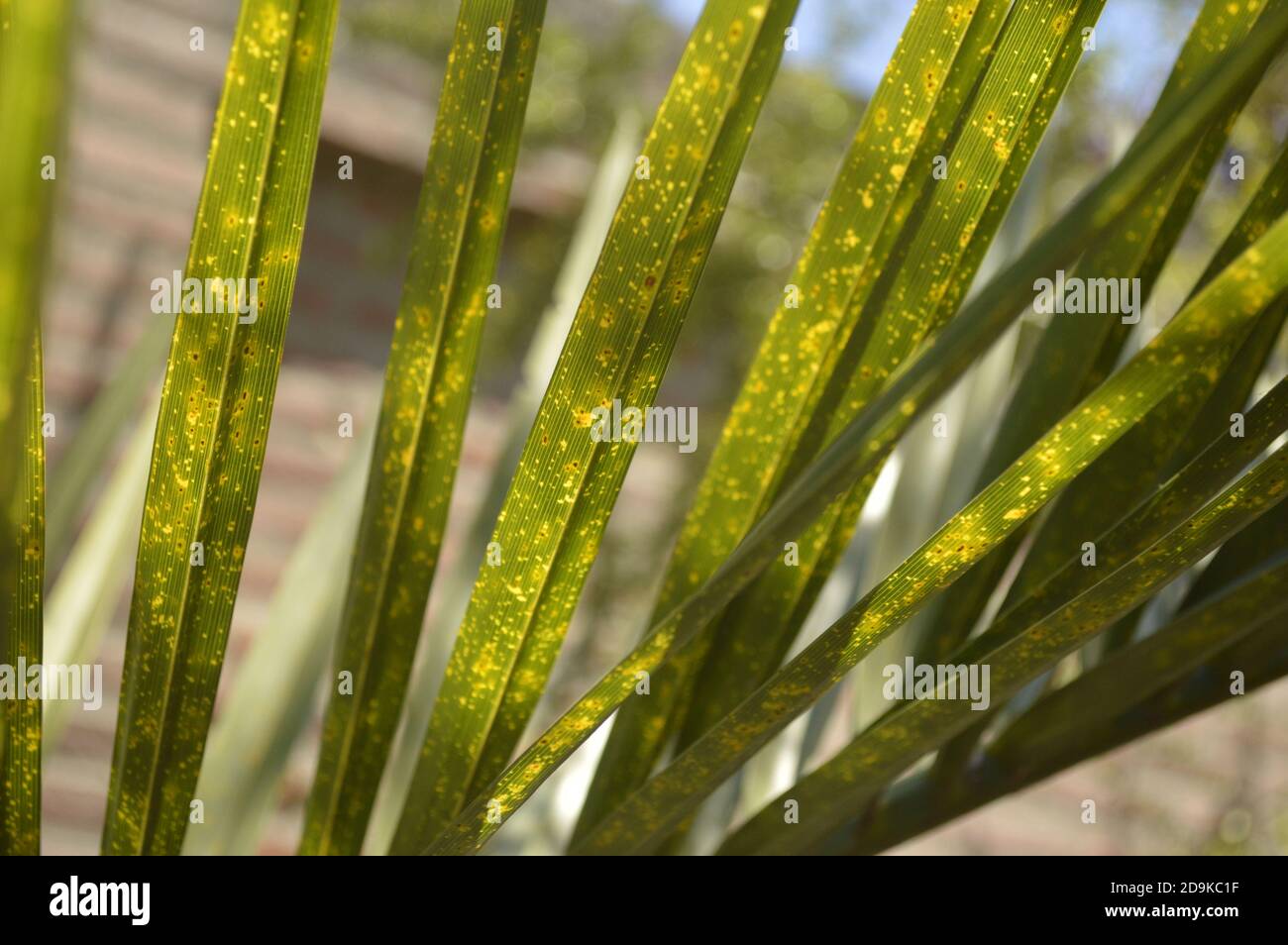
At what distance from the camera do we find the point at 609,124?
1.87 m

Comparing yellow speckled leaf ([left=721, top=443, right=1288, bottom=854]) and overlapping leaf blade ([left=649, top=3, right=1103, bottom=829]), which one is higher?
overlapping leaf blade ([left=649, top=3, right=1103, bottom=829])

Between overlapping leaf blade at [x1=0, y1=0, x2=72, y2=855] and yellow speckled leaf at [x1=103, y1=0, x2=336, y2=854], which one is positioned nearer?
overlapping leaf blade at [x1=0, y1=0, x2=72, y2=855]

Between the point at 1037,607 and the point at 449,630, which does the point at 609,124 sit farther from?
the point at 1037,607

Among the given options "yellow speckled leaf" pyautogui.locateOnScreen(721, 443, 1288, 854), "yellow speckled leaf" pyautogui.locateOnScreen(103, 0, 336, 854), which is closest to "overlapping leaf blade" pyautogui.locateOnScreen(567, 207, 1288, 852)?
"yellow speckled leaf" pyautogui.locateOnScreen(721, 443, 1288, 854)

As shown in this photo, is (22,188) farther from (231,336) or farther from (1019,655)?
(1019,655)

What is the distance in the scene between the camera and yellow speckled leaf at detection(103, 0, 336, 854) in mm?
272

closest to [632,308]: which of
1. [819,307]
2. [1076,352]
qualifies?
[819,307]

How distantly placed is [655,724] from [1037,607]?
0.15 meters

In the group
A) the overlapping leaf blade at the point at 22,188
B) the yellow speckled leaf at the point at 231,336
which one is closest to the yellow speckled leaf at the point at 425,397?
the yellow speckled leaf at the point at 231,336

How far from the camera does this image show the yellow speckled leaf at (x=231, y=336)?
0.89ft

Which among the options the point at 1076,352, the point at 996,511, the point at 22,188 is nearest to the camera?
the point at 22,188

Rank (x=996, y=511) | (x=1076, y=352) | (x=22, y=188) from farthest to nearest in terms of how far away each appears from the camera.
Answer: (x=1076, y=352)
(x=996, y=511)
(x=22, y=188)

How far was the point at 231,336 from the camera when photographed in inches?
10.9

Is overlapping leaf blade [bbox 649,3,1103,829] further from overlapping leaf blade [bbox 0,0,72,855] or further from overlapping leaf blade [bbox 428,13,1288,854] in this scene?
overlapping leaf blade [bbox 0,0,72,855]
